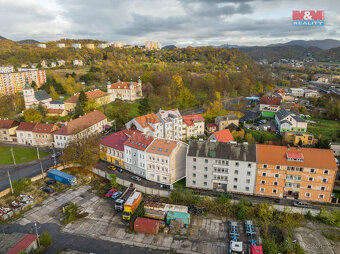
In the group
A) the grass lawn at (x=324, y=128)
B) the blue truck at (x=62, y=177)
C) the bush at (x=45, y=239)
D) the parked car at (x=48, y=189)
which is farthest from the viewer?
the grass lawn at (x=324, y=128)

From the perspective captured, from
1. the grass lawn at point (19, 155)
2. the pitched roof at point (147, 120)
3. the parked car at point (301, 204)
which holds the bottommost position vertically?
the parked car at point (301, 204)

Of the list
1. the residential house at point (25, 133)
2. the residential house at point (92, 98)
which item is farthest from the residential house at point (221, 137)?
the residential house at point (92, 98)

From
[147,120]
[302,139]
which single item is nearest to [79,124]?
[147,120]

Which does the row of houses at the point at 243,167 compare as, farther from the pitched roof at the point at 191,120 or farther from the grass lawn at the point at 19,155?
the grass lawn at the point at 19,155

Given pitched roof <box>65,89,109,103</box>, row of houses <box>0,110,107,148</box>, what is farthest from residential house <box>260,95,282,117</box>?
row of houses <box>0,110,107,148</box>

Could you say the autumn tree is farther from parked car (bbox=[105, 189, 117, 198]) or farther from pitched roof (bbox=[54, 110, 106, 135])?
→ pitched roof (bbox=[54, 110, 106, 135])

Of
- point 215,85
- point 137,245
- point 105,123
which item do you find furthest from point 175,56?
point 137,245
